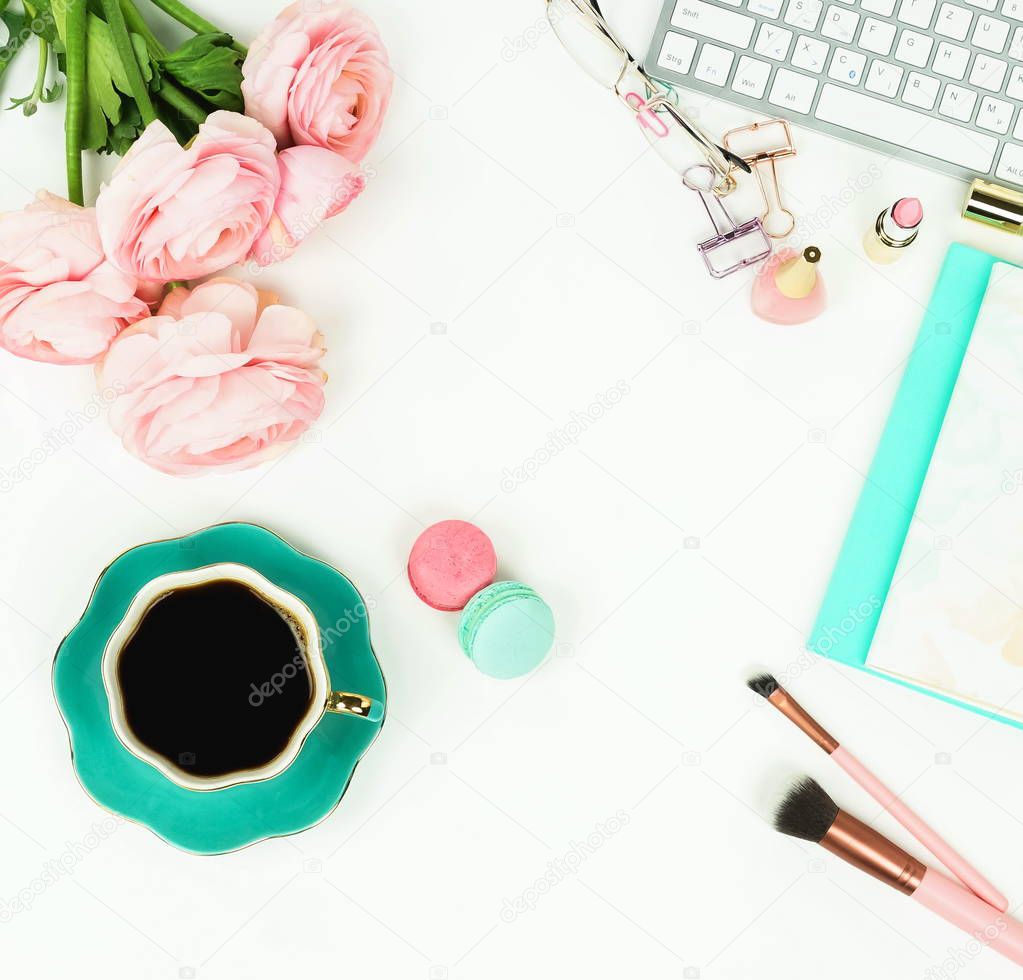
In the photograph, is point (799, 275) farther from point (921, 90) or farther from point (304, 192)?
point (304, 192)

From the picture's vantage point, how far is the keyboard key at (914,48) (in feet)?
2.44

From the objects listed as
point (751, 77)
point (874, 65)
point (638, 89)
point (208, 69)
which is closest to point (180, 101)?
point (208, 69)

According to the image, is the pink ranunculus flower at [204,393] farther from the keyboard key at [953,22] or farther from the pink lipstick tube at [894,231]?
the keyboard key at [953,22]

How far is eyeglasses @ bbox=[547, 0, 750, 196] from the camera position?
2.32 feet

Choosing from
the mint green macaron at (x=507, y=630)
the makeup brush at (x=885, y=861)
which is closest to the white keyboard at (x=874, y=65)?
the mint green macaron at (x=507, y=630)

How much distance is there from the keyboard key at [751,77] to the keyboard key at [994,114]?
189 millimetres

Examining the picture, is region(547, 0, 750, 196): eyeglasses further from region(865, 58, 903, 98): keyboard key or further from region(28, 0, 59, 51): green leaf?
region(28, 0, 59, 51): green leaf

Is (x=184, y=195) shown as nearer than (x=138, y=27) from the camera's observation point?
Yes

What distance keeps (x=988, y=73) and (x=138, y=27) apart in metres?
0.72

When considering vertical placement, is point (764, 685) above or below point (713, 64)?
below

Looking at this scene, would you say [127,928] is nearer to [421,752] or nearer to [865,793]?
[421,752]

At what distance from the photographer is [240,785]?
0.72 m

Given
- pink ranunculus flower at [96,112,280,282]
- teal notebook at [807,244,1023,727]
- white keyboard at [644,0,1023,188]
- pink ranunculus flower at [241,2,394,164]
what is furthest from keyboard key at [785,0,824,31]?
pink ranunculus flower at [96,112,280,282]

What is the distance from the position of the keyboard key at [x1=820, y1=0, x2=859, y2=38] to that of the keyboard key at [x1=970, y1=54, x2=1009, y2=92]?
0.36ft
